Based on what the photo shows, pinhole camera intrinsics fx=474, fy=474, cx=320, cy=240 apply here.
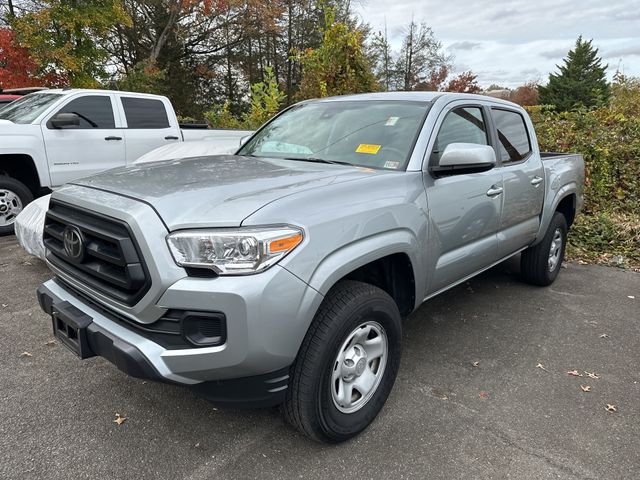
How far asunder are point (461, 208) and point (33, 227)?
3706 millimetres

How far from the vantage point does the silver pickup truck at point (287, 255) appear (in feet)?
6.30

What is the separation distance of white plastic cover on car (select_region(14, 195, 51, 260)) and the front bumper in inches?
103

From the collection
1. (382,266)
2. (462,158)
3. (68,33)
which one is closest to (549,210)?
(462,158)

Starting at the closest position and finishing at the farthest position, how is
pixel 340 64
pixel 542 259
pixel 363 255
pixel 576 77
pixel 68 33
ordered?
pixel 363 255, pixel 542 259, pixel 340 64, pixel 68 33, pixel 576 77

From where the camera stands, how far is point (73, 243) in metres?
2.30

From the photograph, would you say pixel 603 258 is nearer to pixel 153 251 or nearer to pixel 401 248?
pixel 401 248

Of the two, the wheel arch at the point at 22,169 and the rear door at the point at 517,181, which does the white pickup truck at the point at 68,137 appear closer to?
the wheel arch at the point at 22,169

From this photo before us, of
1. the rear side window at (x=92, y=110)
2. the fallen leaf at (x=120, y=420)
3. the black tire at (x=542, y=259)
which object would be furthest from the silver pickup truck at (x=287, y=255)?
the rear side window at (x=92, y=110)

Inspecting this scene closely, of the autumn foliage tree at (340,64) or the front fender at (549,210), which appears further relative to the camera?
the autumn foliage tree at (340,64)

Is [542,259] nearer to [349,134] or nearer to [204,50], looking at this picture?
[349,134]

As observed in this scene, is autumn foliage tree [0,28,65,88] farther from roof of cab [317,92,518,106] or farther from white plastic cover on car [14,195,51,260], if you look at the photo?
roof of cab [317,92,518,106]

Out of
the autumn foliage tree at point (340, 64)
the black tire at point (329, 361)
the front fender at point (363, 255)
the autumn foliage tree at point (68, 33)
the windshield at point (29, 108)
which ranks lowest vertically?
the black tire at point (329, 361)

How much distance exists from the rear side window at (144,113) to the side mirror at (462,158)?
5893 millimetres

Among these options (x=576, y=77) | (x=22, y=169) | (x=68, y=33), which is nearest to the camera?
(x=22, y=169)
